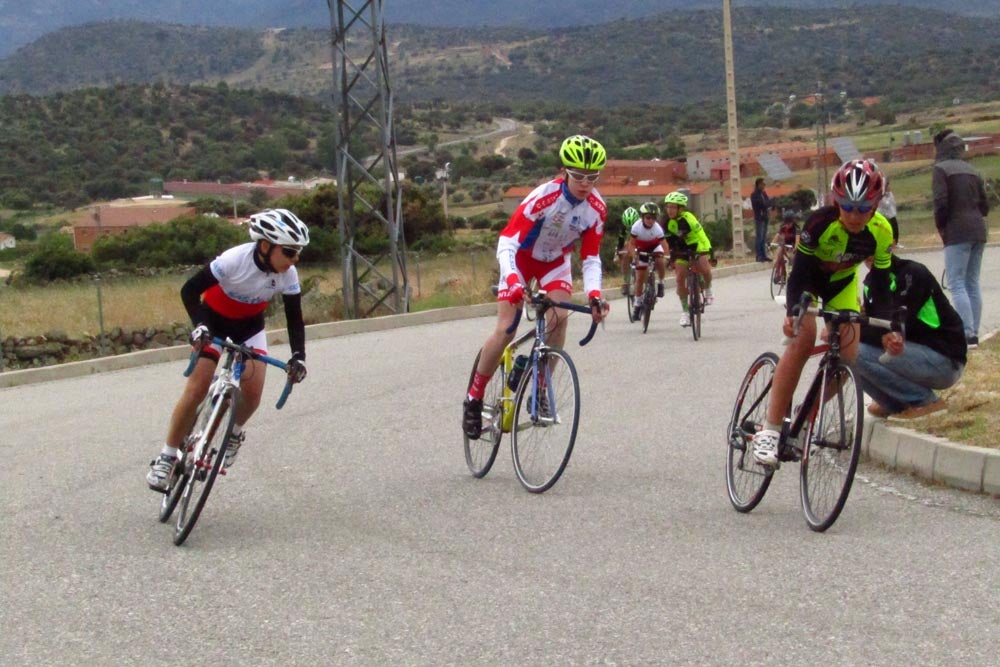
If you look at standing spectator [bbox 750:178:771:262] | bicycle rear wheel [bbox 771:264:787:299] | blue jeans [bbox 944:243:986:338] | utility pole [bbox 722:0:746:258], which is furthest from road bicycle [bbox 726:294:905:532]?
utility pole [bbox 722:0:746:258]

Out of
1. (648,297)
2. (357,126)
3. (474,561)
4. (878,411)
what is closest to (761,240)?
(357,126)

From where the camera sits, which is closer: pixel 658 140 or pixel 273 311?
pixel 273 311

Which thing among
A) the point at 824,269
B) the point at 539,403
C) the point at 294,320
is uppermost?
the point at 824,269

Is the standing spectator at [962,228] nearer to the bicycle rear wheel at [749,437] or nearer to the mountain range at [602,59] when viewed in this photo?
the bicycle rear wheel at [749,437]

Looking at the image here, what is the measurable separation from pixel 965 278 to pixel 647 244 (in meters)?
6.39

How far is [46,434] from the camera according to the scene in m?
12.6

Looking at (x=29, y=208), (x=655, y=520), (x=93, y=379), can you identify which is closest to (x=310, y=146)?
(x=29, y=208)

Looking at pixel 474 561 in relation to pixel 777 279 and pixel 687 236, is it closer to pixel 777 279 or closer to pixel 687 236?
pixel 687 236

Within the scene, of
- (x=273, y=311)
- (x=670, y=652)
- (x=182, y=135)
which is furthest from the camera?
(x=182, y=135)

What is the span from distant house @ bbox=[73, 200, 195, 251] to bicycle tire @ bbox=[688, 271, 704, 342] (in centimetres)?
2865

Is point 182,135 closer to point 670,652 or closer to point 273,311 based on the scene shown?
point 273,311

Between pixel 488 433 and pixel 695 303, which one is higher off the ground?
pixel 488 433

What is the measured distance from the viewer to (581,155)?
8.72 metres

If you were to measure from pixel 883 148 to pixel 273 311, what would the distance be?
191ft
